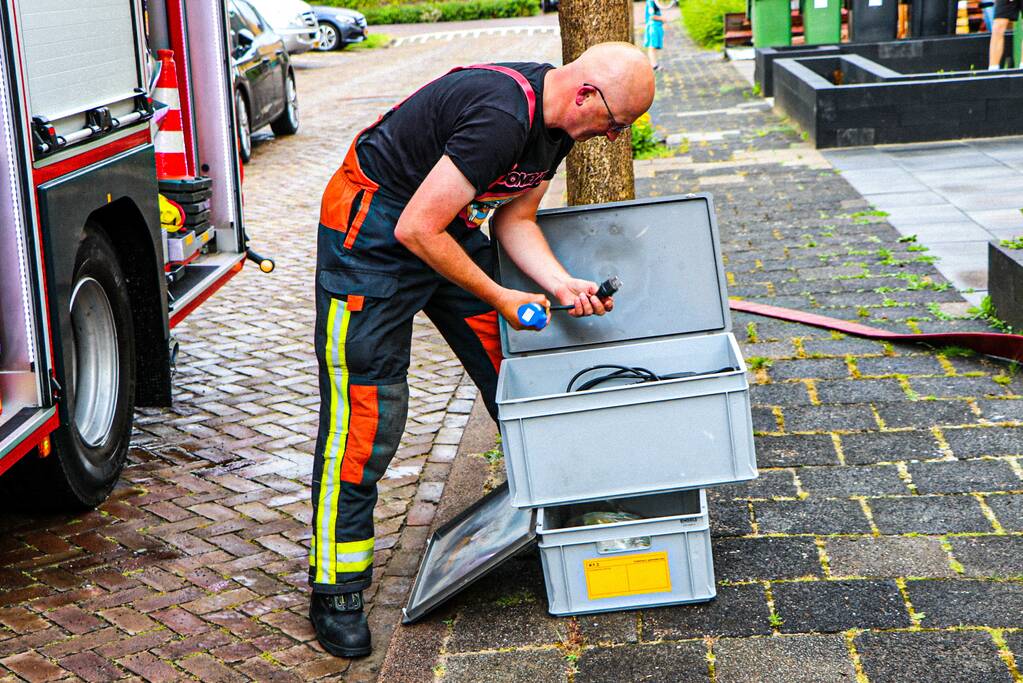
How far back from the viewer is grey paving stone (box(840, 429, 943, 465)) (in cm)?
444

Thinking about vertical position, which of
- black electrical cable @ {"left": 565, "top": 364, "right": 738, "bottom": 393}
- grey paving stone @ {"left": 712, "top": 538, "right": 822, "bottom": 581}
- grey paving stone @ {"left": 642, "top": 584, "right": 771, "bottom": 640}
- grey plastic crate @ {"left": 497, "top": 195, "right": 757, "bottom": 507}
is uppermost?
grey plastic crate @ {"left": 497, "top": 195, "right": 757, "bottom": 507}

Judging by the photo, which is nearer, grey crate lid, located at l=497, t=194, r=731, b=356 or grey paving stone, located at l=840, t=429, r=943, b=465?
grey crate lid, located at l=497, t=194, r=731, b=356

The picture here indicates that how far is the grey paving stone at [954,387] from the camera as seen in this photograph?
197 inches

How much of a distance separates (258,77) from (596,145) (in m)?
8.48

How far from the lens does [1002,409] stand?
480cm

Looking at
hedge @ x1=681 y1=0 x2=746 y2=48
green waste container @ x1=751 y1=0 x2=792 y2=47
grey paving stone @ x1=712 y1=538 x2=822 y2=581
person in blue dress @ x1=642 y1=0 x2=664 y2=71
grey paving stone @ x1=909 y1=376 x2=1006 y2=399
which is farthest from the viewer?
hedge @ x1=681 y1=0 x2=746 y2=48

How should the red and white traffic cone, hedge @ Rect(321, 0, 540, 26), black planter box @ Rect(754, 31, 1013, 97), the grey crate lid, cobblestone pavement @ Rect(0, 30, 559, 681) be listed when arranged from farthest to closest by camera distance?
hedge @ Rect(321, 0, 540, 26) < black planter box @ Rect(754, 31, 1013, 97) < the red and white traffic cone < the grey crate lid < cobblestone pavement @ Rect(0, 30, 559, 681)

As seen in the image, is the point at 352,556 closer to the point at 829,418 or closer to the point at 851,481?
the point at 851,481

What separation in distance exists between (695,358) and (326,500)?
121 cm

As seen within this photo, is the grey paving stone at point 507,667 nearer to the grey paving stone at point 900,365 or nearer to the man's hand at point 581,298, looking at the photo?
the man's hand at point 581,298

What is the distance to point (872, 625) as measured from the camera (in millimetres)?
3299

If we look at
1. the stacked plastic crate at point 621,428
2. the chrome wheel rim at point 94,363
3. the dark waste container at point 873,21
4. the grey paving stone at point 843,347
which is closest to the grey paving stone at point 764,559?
the stacked plastic crate at point 621,428

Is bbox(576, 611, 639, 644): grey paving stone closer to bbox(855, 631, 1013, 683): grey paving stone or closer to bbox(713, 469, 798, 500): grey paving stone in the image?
bbox(855, 631, 1013, 683): grey paving stone

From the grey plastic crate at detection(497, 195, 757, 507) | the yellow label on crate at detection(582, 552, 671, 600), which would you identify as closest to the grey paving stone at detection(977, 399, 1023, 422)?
the grey plastic crate at detection(497, 195, 757, 507)
